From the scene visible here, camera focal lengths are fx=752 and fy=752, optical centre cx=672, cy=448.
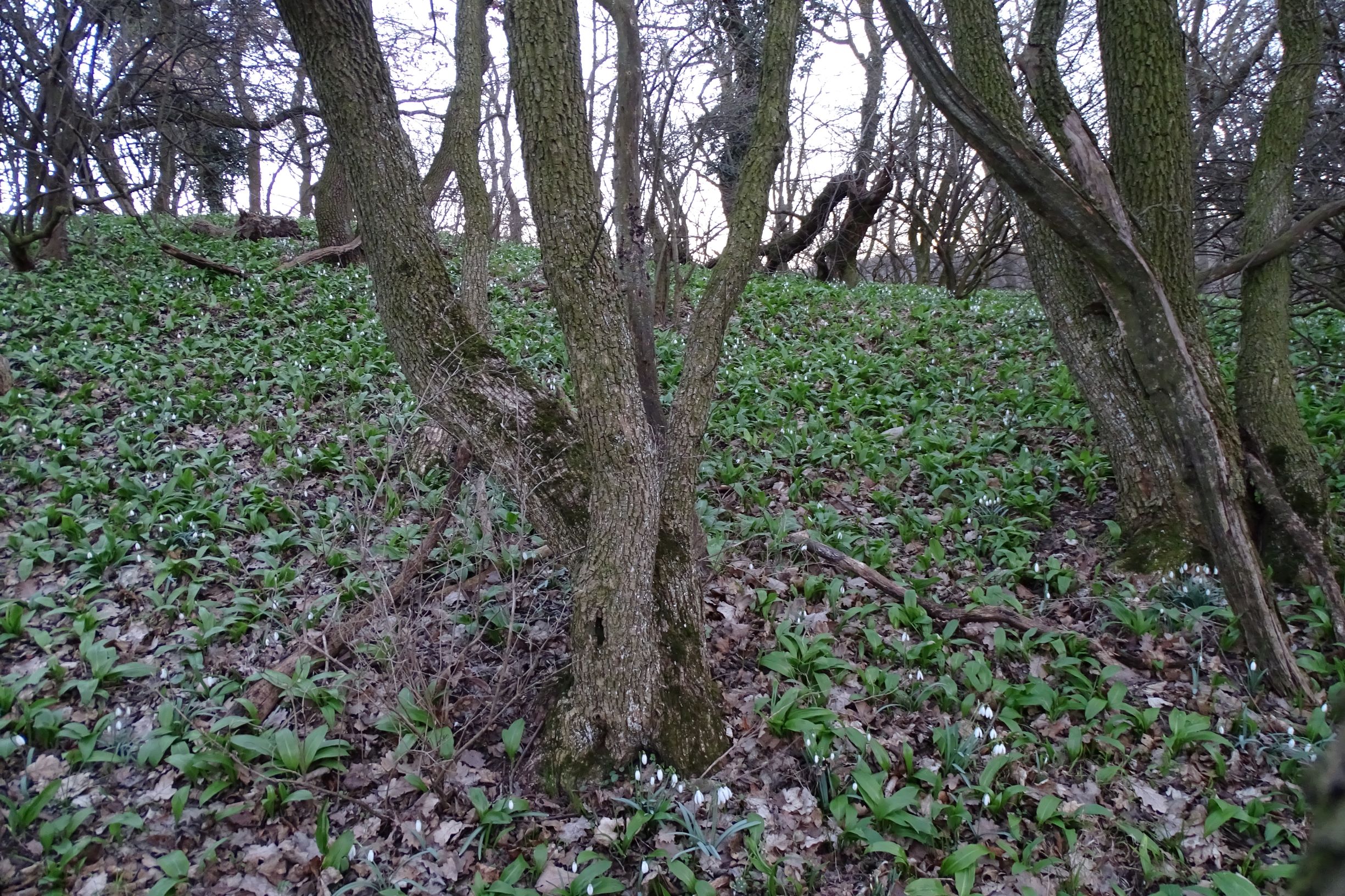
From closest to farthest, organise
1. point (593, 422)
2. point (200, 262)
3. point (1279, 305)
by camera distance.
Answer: point (593, 422)
point (1279, 305)
point (200, 262)

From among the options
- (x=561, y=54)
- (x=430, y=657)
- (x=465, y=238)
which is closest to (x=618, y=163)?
(x=465, y=238)

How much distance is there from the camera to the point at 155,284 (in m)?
9.34

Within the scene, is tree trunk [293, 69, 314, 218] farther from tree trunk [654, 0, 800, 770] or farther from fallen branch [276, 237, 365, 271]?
tree trunk [654, 0, 800, 770]

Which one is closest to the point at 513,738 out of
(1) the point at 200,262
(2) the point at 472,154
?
(2) the point at 472,154

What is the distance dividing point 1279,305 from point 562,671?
5252 millimetres

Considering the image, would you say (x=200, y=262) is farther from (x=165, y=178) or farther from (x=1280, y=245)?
(x=1280, y=245)

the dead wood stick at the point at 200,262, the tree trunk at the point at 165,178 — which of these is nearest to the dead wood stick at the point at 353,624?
the dead wood stick at the point at 200,262

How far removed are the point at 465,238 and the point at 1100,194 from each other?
5.26 meters

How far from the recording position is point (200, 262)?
984 centimetres

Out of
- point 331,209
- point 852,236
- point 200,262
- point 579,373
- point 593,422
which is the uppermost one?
point 852,236

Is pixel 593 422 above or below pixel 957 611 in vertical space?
above

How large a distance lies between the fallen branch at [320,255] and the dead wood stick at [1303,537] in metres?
10.5

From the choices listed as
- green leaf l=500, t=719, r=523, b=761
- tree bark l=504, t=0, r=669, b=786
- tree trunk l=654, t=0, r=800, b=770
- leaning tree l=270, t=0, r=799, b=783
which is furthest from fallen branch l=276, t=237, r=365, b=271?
green leaf l=500, t=719, r=523, b=761

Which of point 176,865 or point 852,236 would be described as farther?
point 852,236
